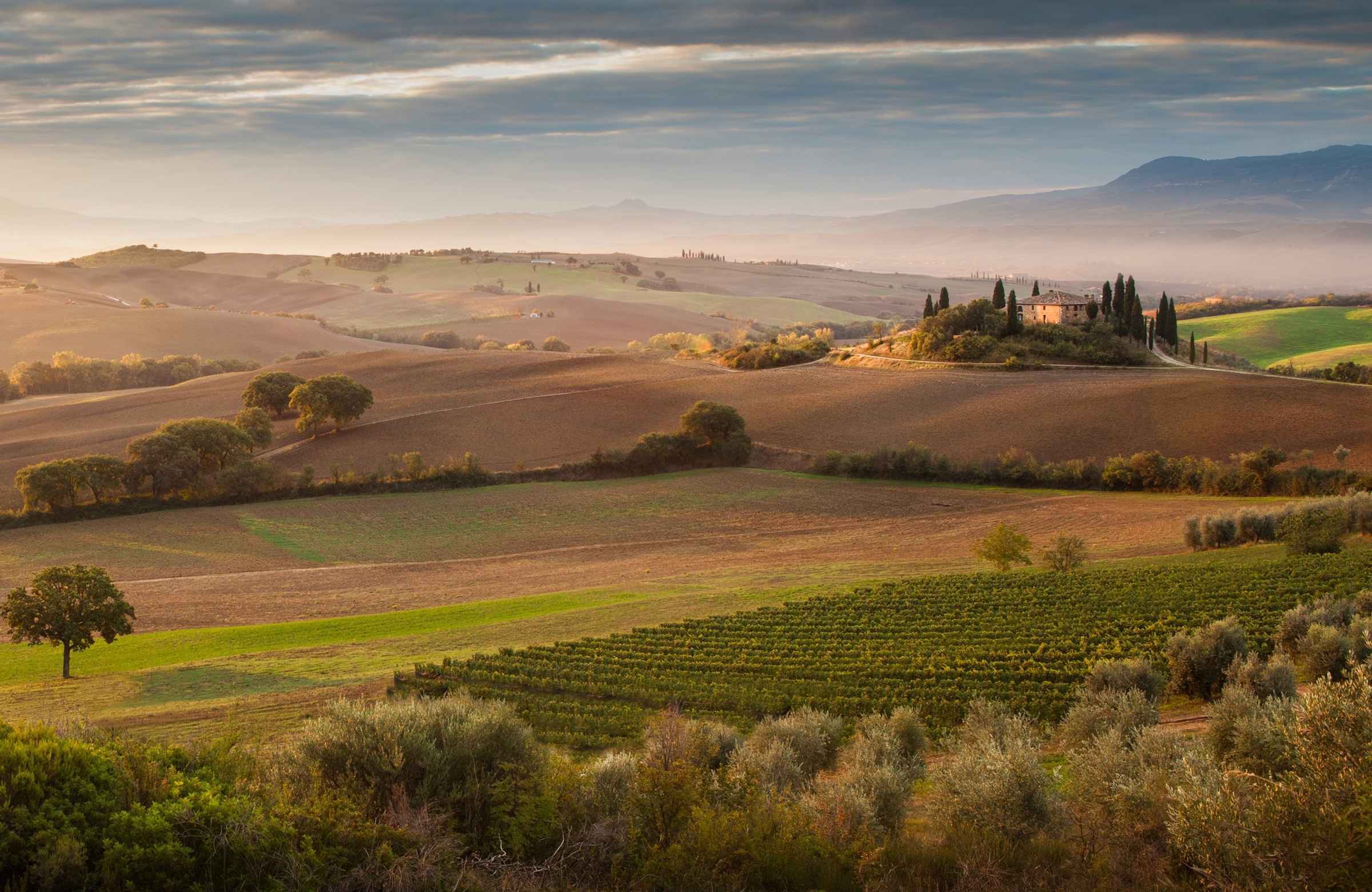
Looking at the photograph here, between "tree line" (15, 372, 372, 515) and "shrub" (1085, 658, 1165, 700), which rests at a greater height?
"tree line" (15, 372, 372, 515)

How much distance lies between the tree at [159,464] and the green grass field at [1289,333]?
101 meters

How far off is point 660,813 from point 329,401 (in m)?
63.9

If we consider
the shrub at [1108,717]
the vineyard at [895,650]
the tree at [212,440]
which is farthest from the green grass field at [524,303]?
the shrub at [1108,717]

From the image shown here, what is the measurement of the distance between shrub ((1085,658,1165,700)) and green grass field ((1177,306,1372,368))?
307 ft

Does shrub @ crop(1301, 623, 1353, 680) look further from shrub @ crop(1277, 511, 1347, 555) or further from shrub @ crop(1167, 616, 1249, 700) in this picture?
shrub @ crop(1277, 511, 1347, 555)

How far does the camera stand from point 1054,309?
92438 millimetres

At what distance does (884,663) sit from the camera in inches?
1116

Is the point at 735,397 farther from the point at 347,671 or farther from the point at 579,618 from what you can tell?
the point at 347,671

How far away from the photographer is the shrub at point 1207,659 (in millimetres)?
24641

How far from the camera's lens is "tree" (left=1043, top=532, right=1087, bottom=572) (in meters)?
40.4

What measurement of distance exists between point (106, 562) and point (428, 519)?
52.4 ft

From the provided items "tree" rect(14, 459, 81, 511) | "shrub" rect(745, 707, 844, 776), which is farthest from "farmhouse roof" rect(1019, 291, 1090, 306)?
"shrub" rect(745, 707, 844, 776)

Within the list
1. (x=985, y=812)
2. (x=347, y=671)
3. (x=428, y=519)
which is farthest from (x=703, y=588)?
(x=985, y=812)

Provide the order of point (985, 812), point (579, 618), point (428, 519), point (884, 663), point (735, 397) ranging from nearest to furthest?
point (985, 812)
point (884, 663)
point (579, 618)
point (428, 519)
point (735, 397)
